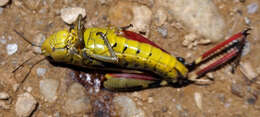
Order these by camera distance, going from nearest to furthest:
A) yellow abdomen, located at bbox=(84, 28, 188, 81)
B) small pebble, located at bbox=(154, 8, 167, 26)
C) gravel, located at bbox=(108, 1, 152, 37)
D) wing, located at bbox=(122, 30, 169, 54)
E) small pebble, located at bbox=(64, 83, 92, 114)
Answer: yellow abdomen, located at bbox=(84, 28, 188, 81) < wing, located at bbox=(122, 30, 169, 54) < small pebble, located at bbox=(64, 83, 92, 114) < gravel, located at bbox=(108, 1, 152, 37) < small pebble, located at bbox=(154, 8, 167, 26)

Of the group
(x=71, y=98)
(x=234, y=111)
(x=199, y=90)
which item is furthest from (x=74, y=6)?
(x=234, y=111)

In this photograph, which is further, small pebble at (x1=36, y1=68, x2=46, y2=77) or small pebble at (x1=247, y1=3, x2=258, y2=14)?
small pebble at (x1=247, y1=3, x2=258, y2=14)

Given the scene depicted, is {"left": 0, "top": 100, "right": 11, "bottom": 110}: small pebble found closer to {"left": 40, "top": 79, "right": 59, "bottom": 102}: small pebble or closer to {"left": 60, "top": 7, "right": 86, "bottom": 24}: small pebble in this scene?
{"left": 40, "top": 79, "right": 59, "bottom": 102}: small pebble

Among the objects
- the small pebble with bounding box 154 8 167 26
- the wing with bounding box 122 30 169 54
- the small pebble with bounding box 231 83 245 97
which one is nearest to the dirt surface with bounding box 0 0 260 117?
the small pebble with bounding box 231 83 245 97

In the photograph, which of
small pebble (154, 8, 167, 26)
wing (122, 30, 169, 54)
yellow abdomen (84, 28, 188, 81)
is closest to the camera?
yellow abdomen (84, 28, 188, 81)

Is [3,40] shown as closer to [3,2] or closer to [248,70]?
[3,2]

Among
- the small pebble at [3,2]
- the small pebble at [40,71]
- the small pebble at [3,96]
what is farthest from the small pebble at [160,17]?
the small pebble at [3,96]

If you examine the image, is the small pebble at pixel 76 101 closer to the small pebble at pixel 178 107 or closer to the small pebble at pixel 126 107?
the small pebble at pixel 126 107
